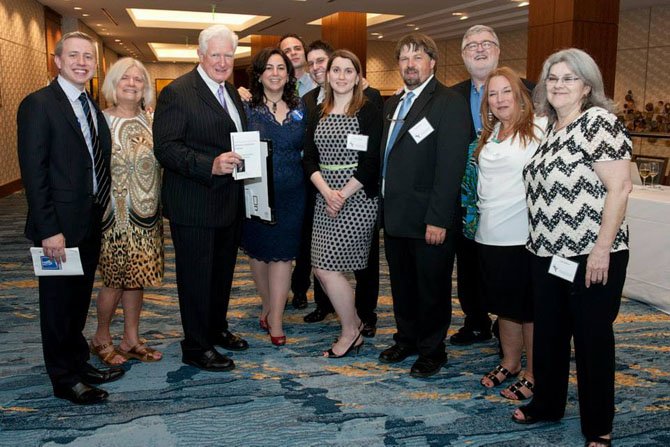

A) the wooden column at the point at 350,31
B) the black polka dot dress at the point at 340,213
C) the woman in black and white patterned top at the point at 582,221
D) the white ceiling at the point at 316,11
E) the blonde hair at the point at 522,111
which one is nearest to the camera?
the woman in black and white patterned top at the point at 582,221

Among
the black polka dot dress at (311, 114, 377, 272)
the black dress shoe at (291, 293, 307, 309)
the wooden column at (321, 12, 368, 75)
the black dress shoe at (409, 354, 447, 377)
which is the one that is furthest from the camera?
the wooden column at (321, 12, 368, 75)

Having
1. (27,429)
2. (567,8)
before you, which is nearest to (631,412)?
(27,429)

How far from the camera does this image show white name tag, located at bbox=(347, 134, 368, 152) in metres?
3.12

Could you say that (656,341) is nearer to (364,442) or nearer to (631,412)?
(631,412)

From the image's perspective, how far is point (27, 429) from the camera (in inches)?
99.3

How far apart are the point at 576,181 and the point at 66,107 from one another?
6.54ft

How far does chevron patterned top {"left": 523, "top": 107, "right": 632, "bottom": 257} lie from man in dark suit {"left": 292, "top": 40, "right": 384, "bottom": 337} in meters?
1.28

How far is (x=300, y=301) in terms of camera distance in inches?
169

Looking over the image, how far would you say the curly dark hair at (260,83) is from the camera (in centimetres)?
326

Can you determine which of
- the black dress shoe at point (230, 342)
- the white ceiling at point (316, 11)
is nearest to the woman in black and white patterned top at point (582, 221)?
the black dress shoe at point (230, 342)

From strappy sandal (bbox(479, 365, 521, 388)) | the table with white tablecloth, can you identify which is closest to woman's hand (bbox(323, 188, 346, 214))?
strappy sandal (bbox(479, 365, 521, 388))

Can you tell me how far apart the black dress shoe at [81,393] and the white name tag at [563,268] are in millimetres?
1973

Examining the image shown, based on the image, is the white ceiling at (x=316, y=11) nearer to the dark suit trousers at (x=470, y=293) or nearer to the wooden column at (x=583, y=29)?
the wooden column at (x=583, y=29)

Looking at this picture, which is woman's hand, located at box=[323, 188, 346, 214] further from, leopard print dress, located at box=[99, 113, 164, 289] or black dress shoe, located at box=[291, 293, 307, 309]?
black dress shoe, located at box=[291, 293, 307, 309]
